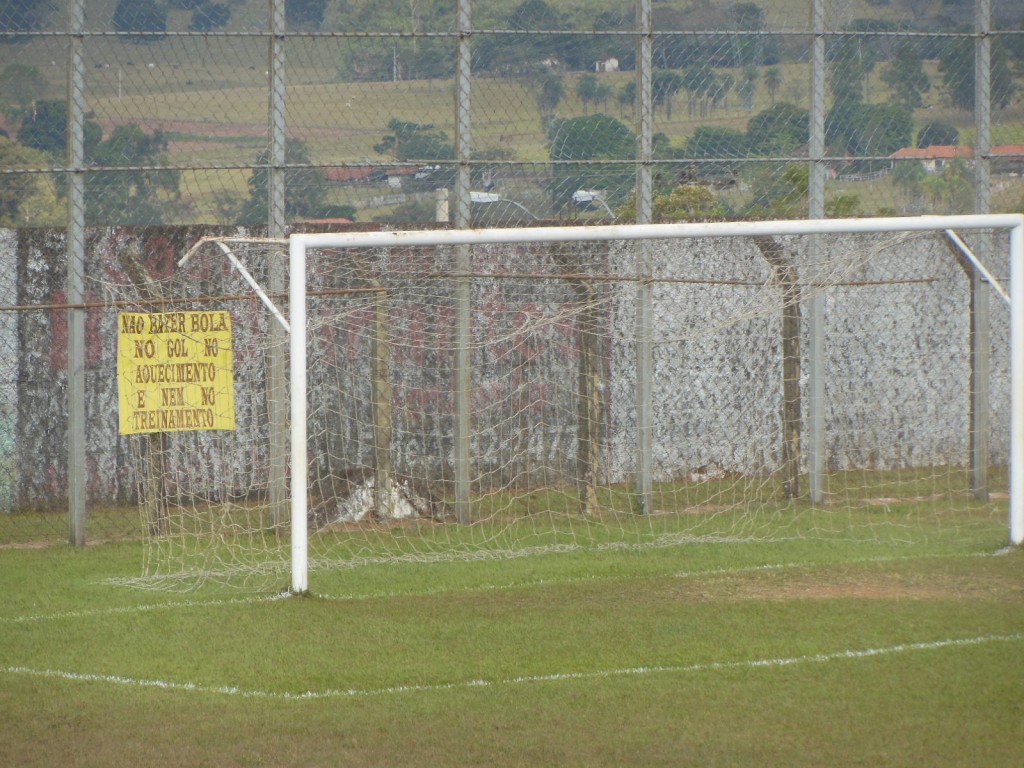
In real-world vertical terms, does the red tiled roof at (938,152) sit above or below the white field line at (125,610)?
above

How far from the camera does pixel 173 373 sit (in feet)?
30.0

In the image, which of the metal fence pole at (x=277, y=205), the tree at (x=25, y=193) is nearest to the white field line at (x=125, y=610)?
the metal fence pole at (x=277, y=205)

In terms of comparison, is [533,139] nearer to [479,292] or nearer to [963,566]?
[479,292]

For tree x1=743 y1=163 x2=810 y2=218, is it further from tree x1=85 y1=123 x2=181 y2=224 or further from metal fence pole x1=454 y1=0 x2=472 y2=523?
tree x1=85 y1=123 x2=181 y2=224

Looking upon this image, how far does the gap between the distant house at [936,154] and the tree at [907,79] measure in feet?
1.21

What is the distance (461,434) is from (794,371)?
2.75 m

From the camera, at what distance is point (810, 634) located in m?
6.41

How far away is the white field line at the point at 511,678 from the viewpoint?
5.63 m

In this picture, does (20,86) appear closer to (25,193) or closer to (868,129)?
(25,193)

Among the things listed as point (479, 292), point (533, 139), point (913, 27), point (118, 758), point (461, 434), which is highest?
point (913, 27)

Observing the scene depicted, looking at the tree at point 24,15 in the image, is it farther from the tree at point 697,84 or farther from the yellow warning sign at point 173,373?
the tree at point 697,84

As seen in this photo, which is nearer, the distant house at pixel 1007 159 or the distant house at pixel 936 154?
the distant house at pixel 1007 159

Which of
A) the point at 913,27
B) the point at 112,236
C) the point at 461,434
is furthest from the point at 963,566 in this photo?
the point at 112,236

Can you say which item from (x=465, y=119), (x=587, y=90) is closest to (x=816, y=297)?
(x=587, y=90)
